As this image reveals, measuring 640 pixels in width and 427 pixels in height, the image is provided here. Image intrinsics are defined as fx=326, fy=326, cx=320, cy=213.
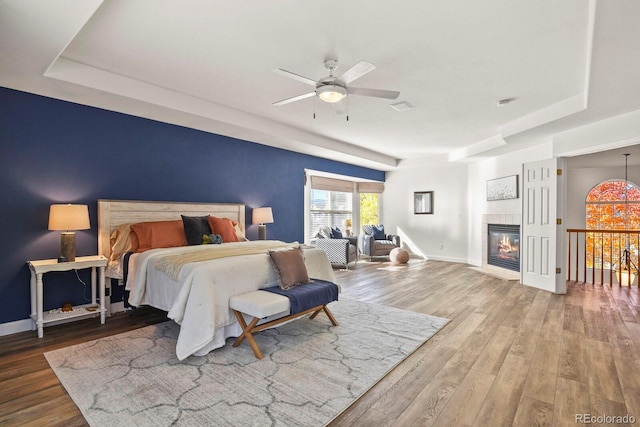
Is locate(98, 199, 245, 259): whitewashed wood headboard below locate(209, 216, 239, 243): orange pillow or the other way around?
the other way around

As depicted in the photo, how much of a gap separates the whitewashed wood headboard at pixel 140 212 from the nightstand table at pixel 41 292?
334mm

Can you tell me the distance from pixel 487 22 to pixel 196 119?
11.3 feet

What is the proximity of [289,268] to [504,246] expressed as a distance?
17.0ft

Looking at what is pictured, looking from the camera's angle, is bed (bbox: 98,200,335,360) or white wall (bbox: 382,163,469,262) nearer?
bed (bbox: 98,200,335,360)

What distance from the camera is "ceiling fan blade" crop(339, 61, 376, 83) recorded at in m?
2.49

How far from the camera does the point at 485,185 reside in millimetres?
7168

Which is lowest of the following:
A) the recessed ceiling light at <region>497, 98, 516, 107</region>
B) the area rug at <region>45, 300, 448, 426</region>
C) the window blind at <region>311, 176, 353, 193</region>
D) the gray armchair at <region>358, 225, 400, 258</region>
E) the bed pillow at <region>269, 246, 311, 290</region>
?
the area rug at <region>45, 300, 448, 426</region>

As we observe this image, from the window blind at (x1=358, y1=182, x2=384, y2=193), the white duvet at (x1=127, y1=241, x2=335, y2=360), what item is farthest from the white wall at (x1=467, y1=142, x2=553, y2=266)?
the white duvet at (x1=127, y1=241, x2=335, y2=360)

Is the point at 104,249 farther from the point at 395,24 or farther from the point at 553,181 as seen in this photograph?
→ the point at 553,181

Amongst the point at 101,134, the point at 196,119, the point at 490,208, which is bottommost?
the point at 490,208

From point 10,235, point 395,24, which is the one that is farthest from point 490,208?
point 10,235

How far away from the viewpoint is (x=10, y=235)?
130 inches

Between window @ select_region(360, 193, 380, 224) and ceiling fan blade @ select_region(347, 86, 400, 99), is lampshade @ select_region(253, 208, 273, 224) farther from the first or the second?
window @ select_region(360, 193, 380, 224)

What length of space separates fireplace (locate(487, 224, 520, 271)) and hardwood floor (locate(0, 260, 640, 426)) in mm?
1675
